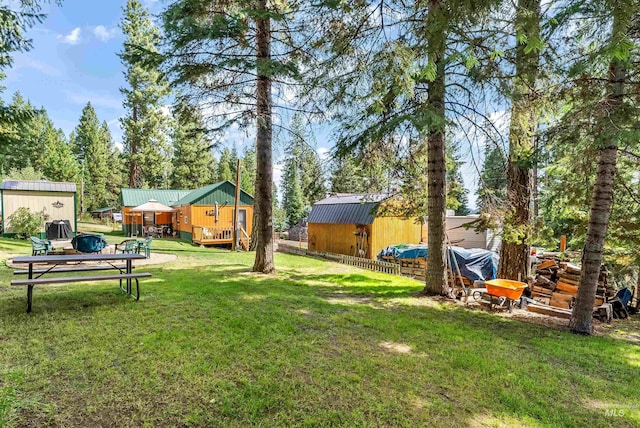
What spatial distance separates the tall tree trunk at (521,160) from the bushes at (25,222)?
674 inches

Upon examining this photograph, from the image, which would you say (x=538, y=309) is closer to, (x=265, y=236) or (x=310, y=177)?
(x=310, y=177)

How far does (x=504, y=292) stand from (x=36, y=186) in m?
18.0

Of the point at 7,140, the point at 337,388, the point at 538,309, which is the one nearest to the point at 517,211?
the point at 538,309

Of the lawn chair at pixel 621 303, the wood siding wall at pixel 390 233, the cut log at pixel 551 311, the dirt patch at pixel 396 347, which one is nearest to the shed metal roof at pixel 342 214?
the wood siding wall at pixel 390 233

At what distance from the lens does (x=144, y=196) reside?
2358 cm

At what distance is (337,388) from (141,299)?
401 centimetres

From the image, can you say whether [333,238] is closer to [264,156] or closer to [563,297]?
[264,156]

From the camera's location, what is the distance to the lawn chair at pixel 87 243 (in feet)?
26.2

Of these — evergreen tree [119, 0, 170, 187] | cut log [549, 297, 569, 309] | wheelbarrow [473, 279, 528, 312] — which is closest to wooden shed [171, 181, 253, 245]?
evergreen tree [119, 0, 170, 187]

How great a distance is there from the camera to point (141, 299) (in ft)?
17.1

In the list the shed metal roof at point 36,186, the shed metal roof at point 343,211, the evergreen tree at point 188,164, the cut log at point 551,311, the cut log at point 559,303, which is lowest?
the cut log at point 559,303

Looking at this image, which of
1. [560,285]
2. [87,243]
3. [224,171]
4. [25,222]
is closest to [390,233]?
[560,285]

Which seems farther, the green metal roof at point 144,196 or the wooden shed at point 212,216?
the green metal roof at point 144,196

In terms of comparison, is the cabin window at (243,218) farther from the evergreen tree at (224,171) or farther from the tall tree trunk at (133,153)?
the evergreen tree at (224,171)
